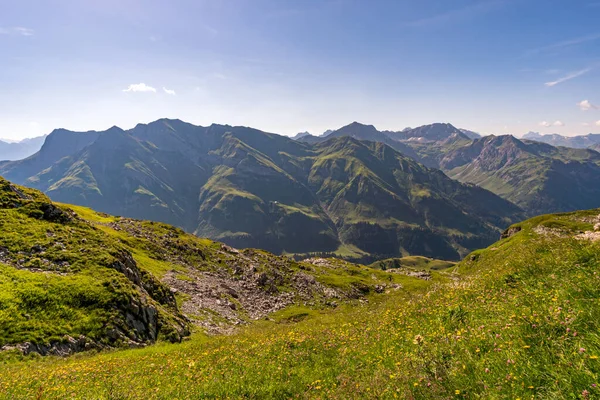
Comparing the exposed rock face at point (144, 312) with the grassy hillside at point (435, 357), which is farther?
the exposed rock face at point (144, 312)

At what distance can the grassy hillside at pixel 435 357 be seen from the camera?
673 cm

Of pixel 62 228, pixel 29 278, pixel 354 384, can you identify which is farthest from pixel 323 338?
pixel 62 228

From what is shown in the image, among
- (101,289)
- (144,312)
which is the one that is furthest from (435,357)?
(144,312)

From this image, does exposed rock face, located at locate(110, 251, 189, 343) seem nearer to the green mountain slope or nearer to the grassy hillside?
the green mountain slope

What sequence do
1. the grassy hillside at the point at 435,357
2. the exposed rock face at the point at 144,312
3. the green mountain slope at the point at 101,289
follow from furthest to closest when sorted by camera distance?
the exposed rock face at the point at 144,312, the green mountain slope at the point at 101,289, the grassy hillside at the point at 435,357

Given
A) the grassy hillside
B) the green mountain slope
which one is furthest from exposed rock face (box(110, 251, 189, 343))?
the grassy hillside

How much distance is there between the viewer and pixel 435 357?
8.85 meters

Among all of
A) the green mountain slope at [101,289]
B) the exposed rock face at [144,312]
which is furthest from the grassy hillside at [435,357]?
the exposed rock face at [144,312]

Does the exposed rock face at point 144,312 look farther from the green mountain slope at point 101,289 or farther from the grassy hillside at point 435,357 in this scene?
the grassy hillside at point 435,357

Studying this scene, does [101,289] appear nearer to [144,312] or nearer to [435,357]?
[144,312]

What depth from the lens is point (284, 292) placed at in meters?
71.4

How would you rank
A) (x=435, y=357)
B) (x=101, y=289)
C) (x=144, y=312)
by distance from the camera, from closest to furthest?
(x=435, y=357) < (x=101, y=289) < (x=144, y=312)

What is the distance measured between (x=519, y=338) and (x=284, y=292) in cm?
6662

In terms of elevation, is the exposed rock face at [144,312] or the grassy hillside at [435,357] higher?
the grassy hillside at [435,357]
